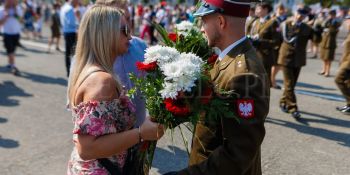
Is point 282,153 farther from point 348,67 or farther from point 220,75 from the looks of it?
point 220,75

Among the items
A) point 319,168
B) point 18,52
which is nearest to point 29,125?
point 319,168

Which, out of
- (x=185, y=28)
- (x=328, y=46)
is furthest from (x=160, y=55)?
(x=328, y=46)

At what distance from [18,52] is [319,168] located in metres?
11.0

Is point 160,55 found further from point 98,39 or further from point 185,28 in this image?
point 185,28

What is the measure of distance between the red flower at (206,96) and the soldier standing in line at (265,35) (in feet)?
21.3

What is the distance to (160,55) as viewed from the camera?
200 centimetres

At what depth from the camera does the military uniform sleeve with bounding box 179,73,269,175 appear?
5.93 feet

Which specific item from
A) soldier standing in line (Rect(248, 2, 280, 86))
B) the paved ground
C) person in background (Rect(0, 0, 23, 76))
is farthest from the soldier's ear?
person in background (Rect(0, 0, 23, 76))

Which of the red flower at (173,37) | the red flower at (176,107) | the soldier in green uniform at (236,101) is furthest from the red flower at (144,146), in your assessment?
the red flower at (173,37)

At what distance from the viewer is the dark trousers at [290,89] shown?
22.6 feet

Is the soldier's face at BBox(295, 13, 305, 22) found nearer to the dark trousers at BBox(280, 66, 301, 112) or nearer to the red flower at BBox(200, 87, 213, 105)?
the dark trousers at BBox(280, 66, 301, 112)

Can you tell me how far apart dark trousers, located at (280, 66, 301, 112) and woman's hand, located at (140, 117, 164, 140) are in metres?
5.30

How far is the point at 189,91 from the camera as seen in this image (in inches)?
70.4

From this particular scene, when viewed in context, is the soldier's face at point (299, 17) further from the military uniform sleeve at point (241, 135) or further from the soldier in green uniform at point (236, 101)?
the military uniform sleeve at point (241, 135)
